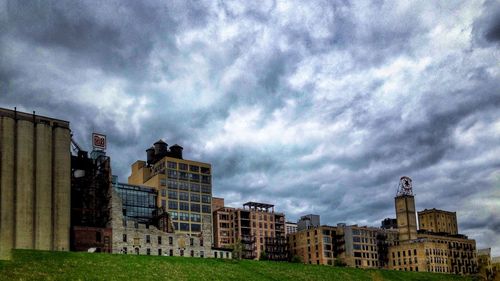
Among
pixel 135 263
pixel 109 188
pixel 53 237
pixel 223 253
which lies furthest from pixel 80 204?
pixel 135 263

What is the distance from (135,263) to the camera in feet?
292

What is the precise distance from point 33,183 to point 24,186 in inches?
94.4

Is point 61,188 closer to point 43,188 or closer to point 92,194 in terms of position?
point 43,188

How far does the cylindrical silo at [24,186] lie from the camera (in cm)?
12131

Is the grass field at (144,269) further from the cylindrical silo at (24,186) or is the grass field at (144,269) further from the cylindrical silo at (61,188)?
the cylindrical silo at (61,188)

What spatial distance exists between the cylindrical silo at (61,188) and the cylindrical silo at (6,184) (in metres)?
9.11

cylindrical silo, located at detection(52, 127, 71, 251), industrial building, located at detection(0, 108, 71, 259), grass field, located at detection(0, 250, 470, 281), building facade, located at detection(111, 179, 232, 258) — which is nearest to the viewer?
grass field, located at detection(0, 250, 470, 281)

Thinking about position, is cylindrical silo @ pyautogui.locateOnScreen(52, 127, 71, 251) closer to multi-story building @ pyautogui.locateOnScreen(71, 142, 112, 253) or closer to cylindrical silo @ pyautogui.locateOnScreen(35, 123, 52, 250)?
cylindrical silo @ pyautogui.locateOnScreen(35, 123, 52, 250)

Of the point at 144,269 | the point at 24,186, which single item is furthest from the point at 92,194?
the point at 144,269

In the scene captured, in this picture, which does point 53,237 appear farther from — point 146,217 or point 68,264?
point 146,217

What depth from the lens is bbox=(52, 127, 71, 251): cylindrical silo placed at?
126250 millimetres

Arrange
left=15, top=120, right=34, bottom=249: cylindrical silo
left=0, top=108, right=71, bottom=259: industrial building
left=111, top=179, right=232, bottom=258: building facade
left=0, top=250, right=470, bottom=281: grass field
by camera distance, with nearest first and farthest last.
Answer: left=0, top=250, right=470, bottom=281: grass field → left=15, top=120, right=34, bottom=249: cylindrical silo → left=0, top=108, right=71, bottom=259: industrial building → left=111, top=179, right=232, bottom=258: building facade

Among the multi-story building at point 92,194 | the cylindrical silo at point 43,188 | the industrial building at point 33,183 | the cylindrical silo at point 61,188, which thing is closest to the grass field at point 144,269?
the industrial building at point 33,183

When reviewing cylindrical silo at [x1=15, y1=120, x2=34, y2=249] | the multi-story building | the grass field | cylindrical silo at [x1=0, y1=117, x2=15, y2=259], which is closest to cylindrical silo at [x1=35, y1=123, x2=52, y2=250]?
cylindrical silo at [x1=15, y1=120, x2=34, y2=249]
